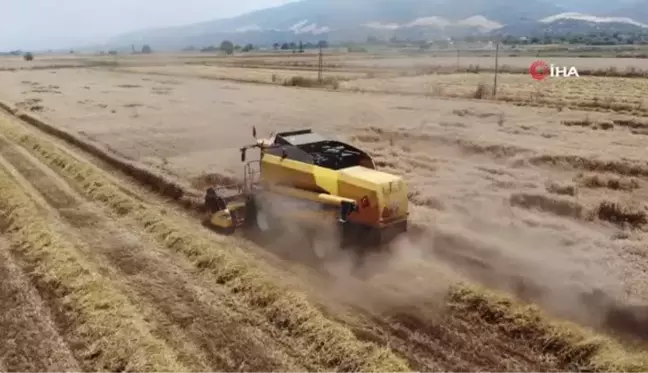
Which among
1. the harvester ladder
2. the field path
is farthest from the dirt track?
the harvester ladder

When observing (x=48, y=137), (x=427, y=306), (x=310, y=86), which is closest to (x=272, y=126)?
(x=48, y=137)

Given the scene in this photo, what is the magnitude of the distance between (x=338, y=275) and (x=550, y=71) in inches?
2217

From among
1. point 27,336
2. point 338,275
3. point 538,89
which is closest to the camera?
point 27,336

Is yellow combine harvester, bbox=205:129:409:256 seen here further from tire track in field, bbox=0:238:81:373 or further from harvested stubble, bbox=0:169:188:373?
tire track in field, bbox=0:238:81:373

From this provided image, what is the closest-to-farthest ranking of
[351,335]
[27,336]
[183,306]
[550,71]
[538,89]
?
[351,335] < [27,336] < [183,306] < [538,89] < [550,71]

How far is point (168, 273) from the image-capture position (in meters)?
11.0

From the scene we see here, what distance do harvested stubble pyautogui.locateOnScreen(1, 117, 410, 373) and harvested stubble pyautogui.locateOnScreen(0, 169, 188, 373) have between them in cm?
172

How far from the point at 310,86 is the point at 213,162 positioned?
33.1 m

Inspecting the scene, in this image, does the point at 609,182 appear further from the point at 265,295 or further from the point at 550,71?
the point at 550,71

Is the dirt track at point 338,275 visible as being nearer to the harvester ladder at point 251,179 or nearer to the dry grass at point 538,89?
the harvester ladder at point 251,179

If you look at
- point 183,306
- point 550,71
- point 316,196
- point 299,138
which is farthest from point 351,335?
point 550,71

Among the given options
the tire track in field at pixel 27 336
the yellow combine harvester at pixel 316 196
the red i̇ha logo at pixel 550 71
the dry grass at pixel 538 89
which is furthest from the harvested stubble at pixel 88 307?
the red i̇ha logo at pixel 550 71

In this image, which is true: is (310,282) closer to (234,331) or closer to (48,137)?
(234,331)

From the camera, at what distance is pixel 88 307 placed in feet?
31.1
